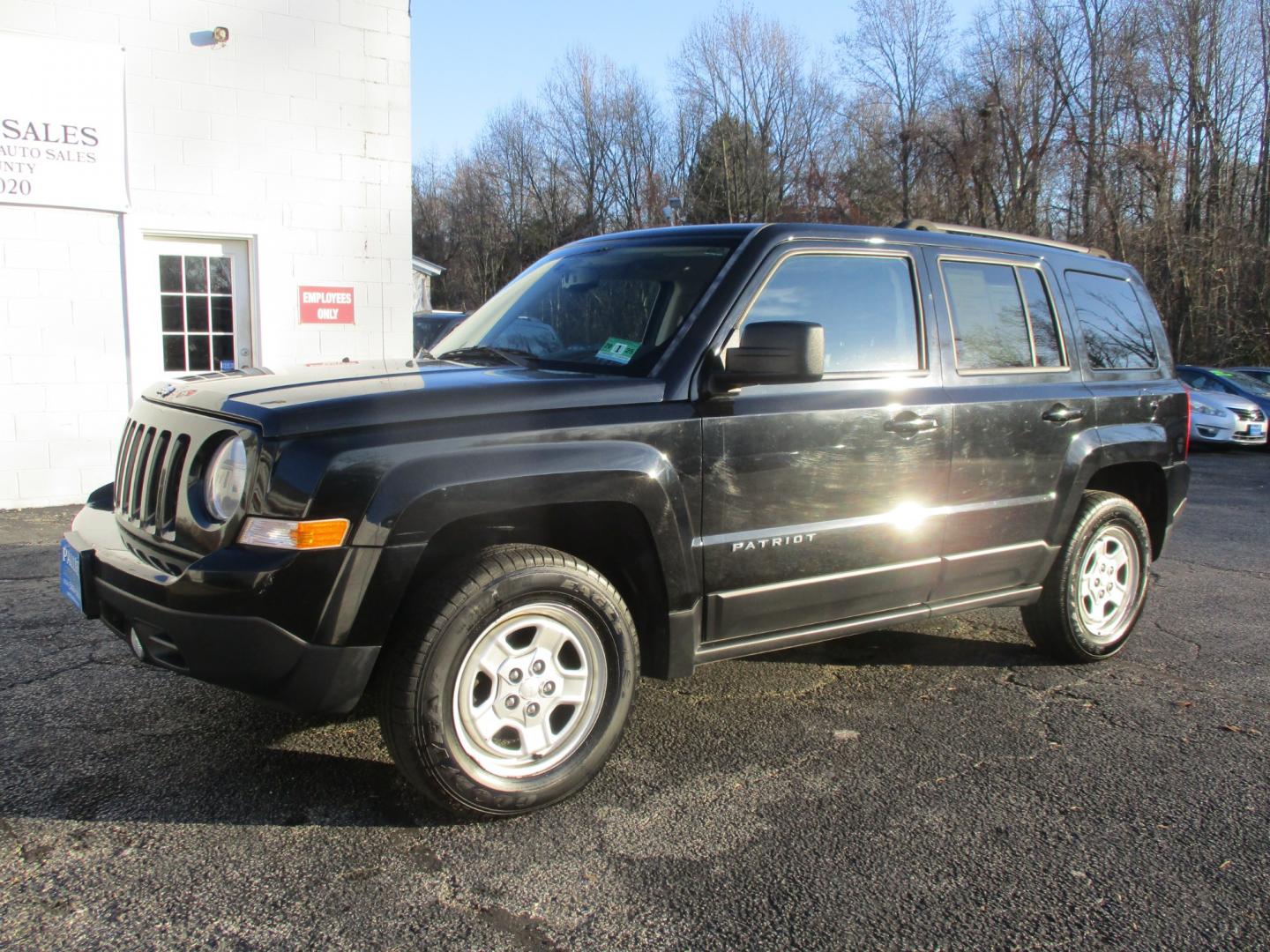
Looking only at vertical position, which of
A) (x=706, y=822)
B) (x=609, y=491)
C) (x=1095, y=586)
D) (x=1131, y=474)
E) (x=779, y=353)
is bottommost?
(x=706, y=822)

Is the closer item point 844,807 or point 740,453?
point 844,807

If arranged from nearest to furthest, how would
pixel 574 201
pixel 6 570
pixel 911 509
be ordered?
pixel 911 509, pixel 6 570, pixel 574 201

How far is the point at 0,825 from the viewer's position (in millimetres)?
3094

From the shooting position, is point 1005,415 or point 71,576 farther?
point 1005,415

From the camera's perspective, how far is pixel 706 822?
323 centimetres

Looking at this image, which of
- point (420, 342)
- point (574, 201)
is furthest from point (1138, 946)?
Answer: point (574, 201)

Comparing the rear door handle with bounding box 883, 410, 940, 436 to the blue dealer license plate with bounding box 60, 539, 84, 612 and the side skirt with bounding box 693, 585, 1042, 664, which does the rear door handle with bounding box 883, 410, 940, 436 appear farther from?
the blue dealer license plate with bounding box 60, 539, 84, 612

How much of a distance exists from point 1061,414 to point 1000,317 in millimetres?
502

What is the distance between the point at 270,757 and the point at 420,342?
35.1ft

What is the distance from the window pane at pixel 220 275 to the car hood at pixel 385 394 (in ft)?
20.5

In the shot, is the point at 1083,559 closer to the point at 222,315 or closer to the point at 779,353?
the point at 779,353

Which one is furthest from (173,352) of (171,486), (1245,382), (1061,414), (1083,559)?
(1245,382)

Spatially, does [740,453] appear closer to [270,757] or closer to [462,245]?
[270,757]

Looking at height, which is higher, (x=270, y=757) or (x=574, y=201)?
(x=574, y=201)
